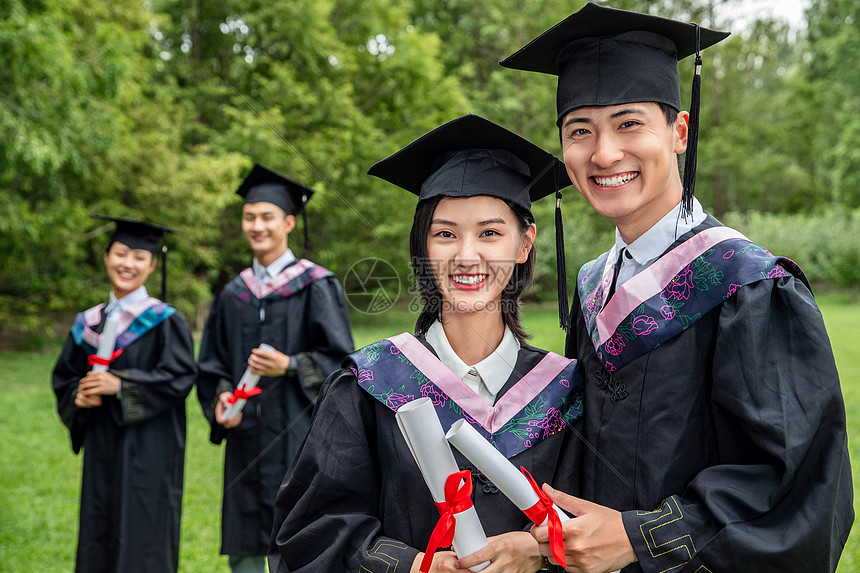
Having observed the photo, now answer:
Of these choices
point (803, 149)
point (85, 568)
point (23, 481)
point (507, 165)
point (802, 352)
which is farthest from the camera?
point (803, 149)

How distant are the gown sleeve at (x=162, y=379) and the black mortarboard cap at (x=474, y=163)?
2286mm

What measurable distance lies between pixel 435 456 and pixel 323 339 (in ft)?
8.46

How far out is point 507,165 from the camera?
181cm

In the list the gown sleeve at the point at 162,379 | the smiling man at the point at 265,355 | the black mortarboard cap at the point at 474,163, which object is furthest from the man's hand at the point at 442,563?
the gown sleeve at the point at 162,379

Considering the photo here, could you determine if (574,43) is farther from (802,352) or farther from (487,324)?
(802,352)

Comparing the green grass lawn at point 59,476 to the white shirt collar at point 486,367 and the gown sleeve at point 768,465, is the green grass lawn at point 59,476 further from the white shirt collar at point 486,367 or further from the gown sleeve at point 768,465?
the gown sleeve at point 768,465

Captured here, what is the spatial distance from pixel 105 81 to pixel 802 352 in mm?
10060

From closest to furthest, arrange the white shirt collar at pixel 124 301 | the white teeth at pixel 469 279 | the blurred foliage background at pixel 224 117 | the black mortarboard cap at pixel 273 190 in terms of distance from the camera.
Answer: the white teeth at pixel 469 279 → the white shirt collar at pixel 124 301 → the black mortarboard cap at pixel 273 190 → the blurred foliage background at pixel 224 117

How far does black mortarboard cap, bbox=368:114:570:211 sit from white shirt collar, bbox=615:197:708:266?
30 centimetres

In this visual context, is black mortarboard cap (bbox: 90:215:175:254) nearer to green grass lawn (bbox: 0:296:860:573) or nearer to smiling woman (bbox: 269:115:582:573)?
green grass lawn (bbox: 0:296:860:573)

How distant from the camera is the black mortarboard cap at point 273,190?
3.99m

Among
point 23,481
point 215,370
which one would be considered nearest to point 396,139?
point 23,481

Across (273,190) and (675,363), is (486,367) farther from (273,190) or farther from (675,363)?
(273,190)

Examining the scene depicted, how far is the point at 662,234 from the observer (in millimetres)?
1681
